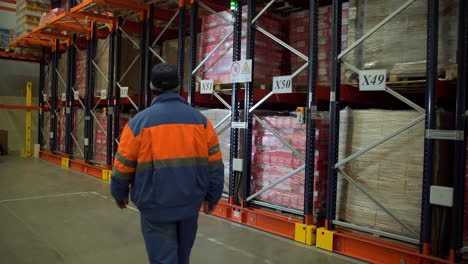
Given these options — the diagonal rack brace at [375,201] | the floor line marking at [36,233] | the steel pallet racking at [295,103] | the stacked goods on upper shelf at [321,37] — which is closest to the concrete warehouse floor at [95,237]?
the floor line marking at [36,233]

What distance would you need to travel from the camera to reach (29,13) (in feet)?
35.9

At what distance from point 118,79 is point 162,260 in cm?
670

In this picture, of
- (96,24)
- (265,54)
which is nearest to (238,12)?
(265,54)

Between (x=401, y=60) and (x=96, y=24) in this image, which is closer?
(x=401, y=60)

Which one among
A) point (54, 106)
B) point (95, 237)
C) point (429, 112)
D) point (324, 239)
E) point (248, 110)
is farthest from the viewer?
point (54, 106)

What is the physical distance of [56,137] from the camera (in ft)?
39.2

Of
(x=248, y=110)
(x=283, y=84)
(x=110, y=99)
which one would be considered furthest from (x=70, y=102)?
(x=283, y=84)

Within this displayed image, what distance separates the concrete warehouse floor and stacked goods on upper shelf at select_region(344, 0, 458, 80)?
2.15 metres

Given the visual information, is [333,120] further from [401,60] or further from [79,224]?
[79,224]

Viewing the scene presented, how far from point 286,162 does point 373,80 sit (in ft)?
4.99

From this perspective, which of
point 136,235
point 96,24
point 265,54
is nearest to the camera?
point 136,235

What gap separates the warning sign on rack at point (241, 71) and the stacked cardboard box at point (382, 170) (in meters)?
1.46

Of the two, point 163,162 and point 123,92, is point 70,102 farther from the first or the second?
point 163,162

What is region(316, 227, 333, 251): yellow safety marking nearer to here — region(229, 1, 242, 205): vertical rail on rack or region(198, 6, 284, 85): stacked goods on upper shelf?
region(229, 1, 242, 205): vertical rail on rack
